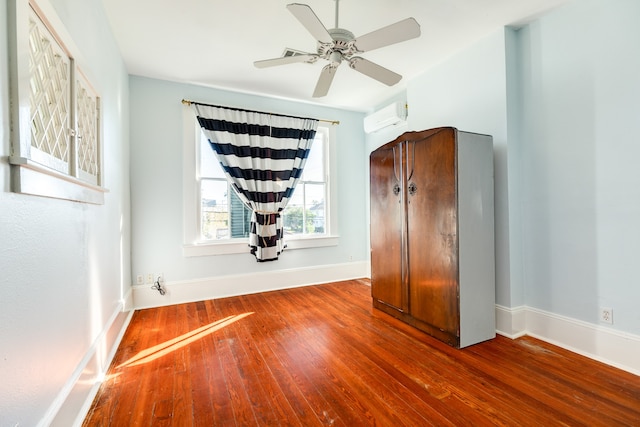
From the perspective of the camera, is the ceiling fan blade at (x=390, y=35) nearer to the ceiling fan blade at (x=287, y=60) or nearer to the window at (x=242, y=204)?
the ceiling fan blade at (x=287, y=60)

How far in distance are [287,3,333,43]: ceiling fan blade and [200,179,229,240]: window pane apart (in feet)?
7.73

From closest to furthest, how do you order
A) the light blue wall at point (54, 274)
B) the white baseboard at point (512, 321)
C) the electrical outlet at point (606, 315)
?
the light blue wall at point (54, 274) < the electrical outlet at point (606, 315) < the white baseboard at point (512, 321)

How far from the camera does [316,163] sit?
4340 mm

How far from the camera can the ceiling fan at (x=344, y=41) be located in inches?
67.5

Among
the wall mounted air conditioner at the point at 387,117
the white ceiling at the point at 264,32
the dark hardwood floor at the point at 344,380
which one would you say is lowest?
the dark hardwood floor at the point at 344,380

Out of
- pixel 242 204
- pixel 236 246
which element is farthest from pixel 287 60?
pixel 236 246

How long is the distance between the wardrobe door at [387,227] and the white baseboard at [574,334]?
2.95ft

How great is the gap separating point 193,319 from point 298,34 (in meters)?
2.96

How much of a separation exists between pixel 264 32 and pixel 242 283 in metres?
2.86

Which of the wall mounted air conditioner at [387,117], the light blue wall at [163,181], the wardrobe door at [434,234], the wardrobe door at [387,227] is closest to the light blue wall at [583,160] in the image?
the wardrobe door at [434,234]

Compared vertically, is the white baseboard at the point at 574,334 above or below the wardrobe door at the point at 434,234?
below

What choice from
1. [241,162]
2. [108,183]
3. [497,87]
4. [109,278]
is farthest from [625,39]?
[109,278]

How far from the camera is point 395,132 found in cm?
400

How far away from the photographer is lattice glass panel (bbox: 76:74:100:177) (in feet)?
5.67
